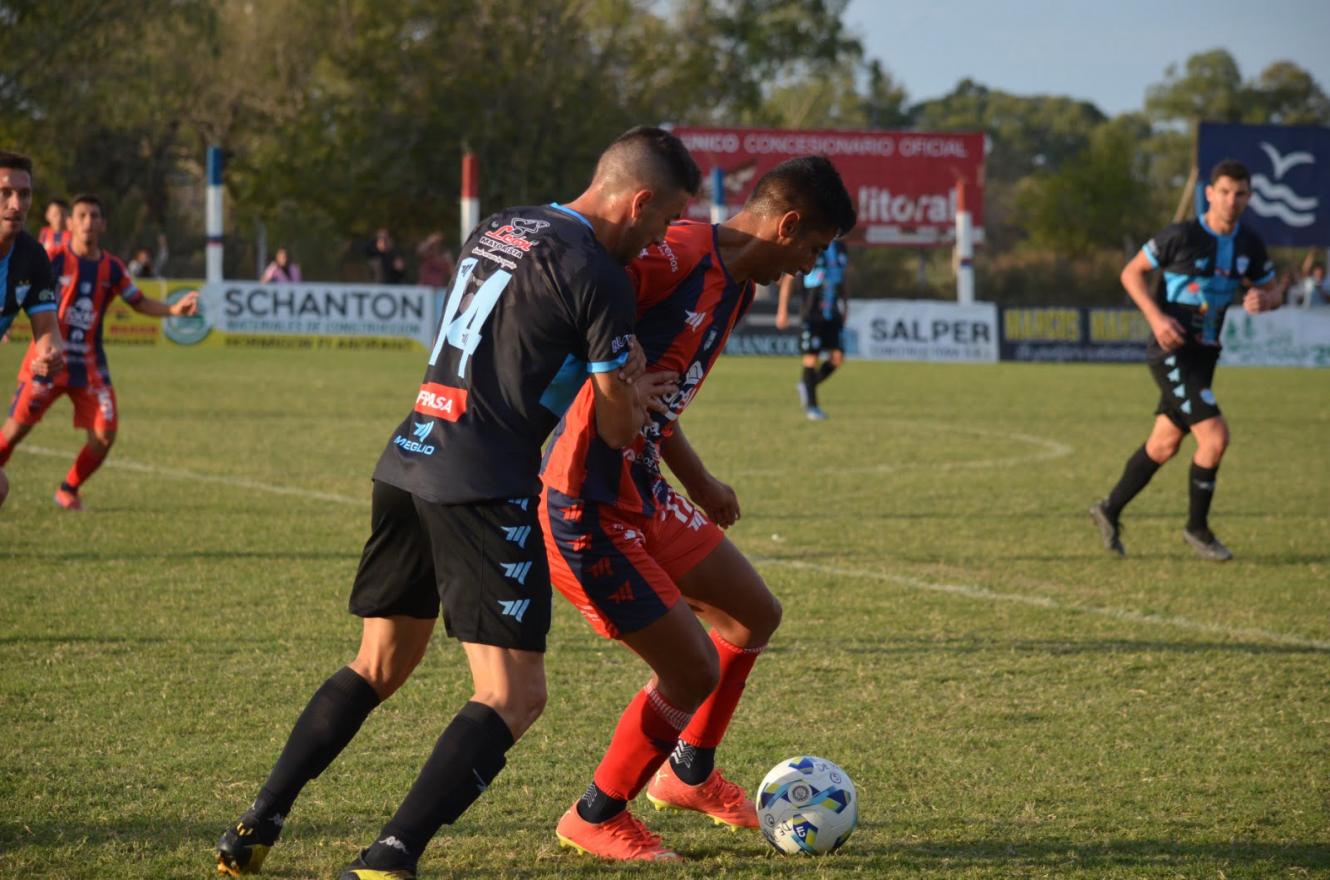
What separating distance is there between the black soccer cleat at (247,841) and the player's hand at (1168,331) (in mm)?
6575

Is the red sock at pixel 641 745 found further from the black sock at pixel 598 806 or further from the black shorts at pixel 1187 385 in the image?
the black shorts at pixel 1187 385

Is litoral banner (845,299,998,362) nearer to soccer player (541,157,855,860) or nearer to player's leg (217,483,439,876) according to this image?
soccer player (541,157,855,860)

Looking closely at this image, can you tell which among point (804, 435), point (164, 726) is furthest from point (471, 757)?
point (804, 435)

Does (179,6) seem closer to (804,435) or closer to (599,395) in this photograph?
(804,435)

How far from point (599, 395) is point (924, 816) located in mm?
1836

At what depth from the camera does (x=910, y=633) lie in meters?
6.97

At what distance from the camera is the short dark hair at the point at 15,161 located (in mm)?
6484

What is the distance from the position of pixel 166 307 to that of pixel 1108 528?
6.33 meters

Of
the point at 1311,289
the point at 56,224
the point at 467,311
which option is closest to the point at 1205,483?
the point at 467,311

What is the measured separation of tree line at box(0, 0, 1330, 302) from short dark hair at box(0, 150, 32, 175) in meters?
35.1

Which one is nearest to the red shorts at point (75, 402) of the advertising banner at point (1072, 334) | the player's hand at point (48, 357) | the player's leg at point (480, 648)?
the player's hand at point (48, 357)

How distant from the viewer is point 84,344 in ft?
33.0

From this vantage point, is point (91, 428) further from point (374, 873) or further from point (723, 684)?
point (374, 873)

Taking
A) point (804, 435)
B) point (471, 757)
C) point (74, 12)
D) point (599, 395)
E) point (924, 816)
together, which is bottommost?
point (804, 435)
